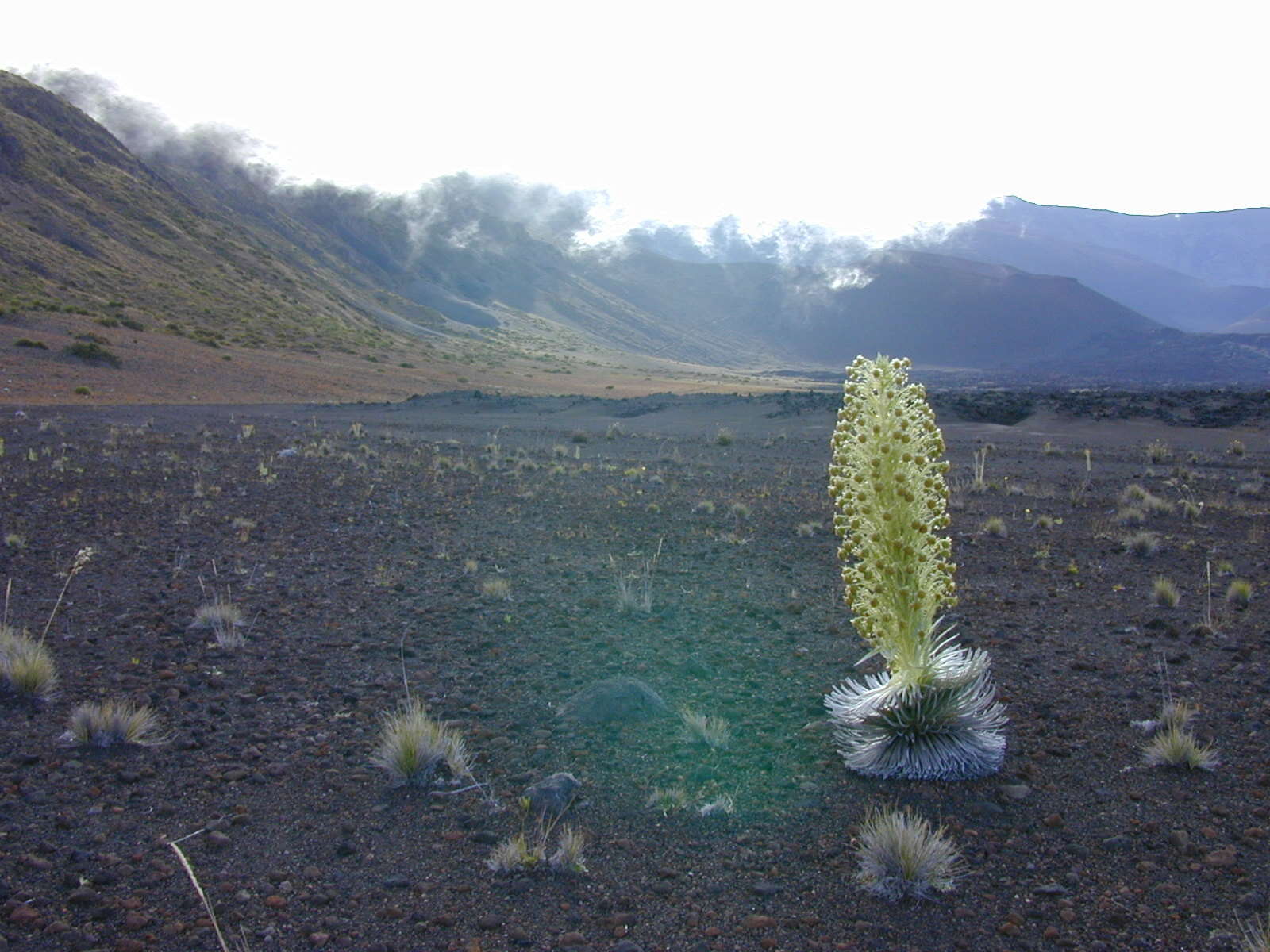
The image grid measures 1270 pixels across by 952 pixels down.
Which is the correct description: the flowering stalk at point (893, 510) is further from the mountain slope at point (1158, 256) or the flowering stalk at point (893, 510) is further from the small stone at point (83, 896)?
the mountain slope at point (1158, 256)

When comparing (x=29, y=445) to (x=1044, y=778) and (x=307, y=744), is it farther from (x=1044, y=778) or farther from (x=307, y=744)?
(x=1044, y=778)

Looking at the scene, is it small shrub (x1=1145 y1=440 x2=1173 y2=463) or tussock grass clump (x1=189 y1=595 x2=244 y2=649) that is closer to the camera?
tussock grass clump (x1=189 y1=595 x2=244 y2=649)

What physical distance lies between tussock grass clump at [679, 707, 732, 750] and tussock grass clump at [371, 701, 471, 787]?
1.07 meters

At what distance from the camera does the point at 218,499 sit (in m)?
11.0

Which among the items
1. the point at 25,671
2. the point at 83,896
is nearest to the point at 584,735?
the point at 83,896

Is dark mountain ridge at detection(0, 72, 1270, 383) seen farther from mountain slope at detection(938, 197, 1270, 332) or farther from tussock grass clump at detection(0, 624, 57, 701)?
tussock grass clump at detection(0, 624, 57, 701)


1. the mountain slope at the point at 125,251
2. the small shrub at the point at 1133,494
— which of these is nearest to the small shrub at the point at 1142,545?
the small shrub at the point at 1133,494

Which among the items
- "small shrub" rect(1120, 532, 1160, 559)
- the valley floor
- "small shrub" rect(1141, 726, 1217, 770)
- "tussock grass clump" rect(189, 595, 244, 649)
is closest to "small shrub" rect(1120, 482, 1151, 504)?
the valley floor

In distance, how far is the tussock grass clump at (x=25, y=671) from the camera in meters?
4.66

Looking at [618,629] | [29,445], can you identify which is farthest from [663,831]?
[29,445]

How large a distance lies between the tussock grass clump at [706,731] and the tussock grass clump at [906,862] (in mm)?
1119

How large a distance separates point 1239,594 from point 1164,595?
1.99 feet

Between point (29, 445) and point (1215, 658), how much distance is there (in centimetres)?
1638

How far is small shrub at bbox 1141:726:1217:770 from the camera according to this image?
3.96m
